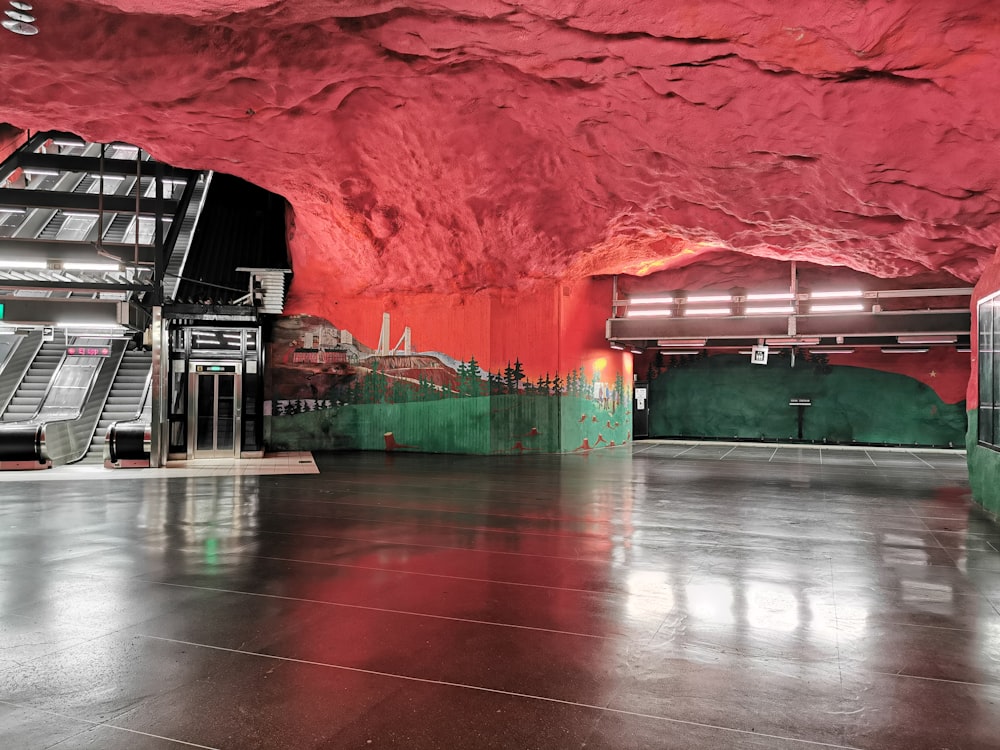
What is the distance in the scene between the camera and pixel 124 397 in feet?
55.3

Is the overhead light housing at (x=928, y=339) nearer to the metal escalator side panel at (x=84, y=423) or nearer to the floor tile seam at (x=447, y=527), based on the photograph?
the floor tile seam at (x=447, y=527)

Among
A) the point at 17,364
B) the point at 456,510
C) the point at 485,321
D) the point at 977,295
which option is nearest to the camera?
the point at 456,510

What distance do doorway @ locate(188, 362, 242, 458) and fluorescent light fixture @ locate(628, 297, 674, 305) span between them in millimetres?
10512

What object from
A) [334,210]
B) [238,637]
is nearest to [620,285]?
[334,210]

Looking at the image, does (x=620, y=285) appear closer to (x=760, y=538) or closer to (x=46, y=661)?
(x=760, y=538)

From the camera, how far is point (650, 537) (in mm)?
7266

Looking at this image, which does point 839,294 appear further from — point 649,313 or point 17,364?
point 17,364

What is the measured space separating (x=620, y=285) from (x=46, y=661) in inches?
654

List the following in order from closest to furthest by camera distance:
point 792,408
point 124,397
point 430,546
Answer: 1. point 430,546
2. point 124,397
3. point 792,408

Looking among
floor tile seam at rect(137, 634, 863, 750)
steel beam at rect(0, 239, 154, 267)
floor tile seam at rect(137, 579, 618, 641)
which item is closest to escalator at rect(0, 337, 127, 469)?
steel beam at rect(0, 239, 154, 267)

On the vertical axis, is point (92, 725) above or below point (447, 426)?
below


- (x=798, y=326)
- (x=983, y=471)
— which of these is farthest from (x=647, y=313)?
(x=983, y=471)

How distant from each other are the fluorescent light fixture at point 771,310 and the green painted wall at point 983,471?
5.64m

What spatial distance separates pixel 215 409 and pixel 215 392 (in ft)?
1.34
